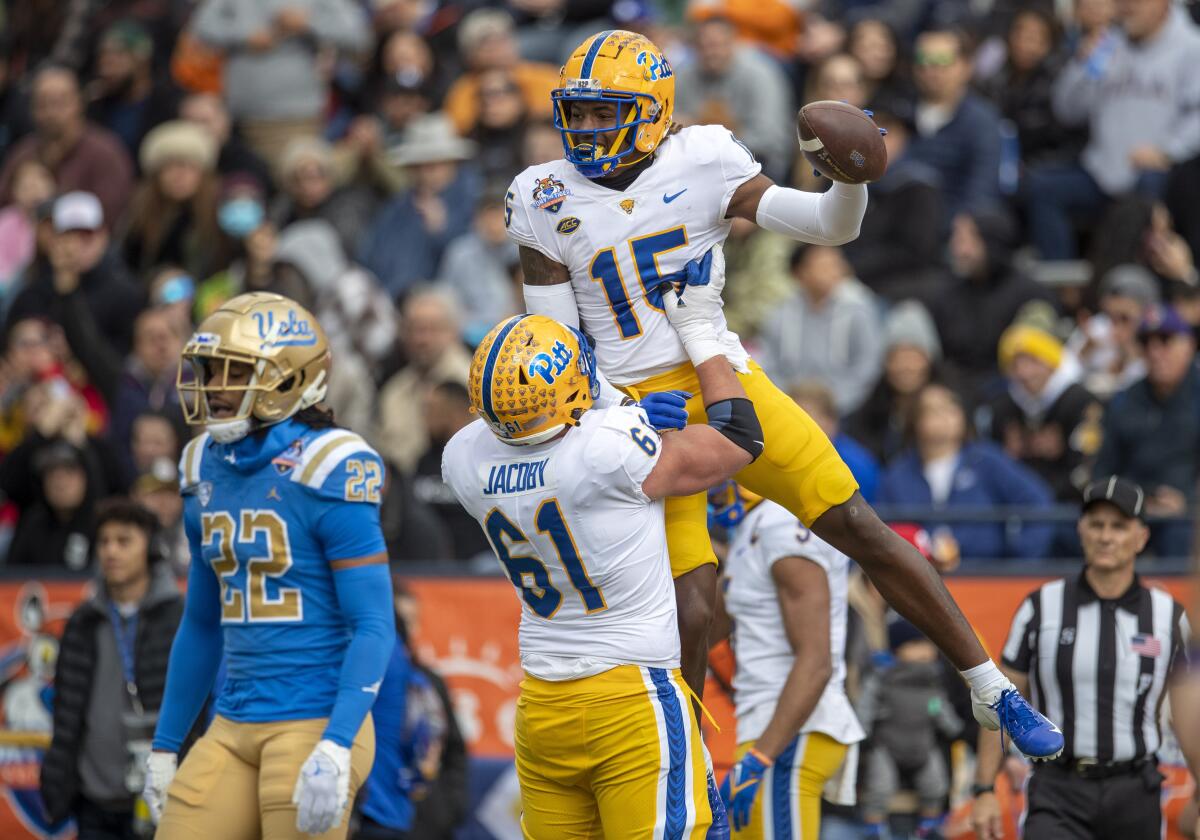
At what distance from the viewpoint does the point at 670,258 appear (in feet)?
18.7

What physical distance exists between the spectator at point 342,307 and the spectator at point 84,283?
108cm

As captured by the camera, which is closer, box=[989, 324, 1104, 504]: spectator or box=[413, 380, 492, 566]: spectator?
box=[989, 324, 1104, 504]: spectator

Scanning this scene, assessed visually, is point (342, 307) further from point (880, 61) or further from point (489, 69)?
point (880, 61)

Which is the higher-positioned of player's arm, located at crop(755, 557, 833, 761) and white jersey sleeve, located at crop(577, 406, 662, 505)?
white jersey sleeve, located at crop(577, 406, 662, 505)

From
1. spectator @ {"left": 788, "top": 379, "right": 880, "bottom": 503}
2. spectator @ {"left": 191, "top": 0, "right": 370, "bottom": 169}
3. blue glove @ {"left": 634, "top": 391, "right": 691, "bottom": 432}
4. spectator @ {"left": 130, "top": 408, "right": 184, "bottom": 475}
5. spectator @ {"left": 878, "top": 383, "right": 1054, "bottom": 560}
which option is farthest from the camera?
spectator @ {"left": 191, "top": 0, "right": 370, "bottom": 169}

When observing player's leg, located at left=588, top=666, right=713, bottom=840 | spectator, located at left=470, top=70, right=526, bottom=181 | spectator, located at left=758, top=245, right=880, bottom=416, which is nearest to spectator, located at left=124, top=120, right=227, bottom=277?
spectator, located at left=470, top=70, right=526, bottom=181

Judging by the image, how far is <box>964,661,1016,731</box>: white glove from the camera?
578 cm

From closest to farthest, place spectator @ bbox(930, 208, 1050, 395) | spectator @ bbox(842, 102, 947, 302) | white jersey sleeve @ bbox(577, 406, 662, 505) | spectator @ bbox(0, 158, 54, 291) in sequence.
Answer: white jersey sleeve @ bbox(577, 406, 662, 505) → spectator @ bbox(930, 208, 1050, 395) → spectator @ bbox(842, 102, 947, 302) → spectator @ bbox(0, 158, 54, 291)

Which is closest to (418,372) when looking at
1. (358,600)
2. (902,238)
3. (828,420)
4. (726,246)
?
(726,246)

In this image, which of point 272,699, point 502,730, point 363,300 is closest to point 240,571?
point 272,699

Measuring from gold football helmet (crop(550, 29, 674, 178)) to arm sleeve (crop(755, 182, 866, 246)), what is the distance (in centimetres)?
41

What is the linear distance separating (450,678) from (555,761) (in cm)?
405

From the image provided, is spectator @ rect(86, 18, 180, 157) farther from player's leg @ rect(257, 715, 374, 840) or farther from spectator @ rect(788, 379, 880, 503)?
player's leg @ rect(257, 715, 374, 840)

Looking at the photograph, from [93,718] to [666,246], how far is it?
3.70 meters
